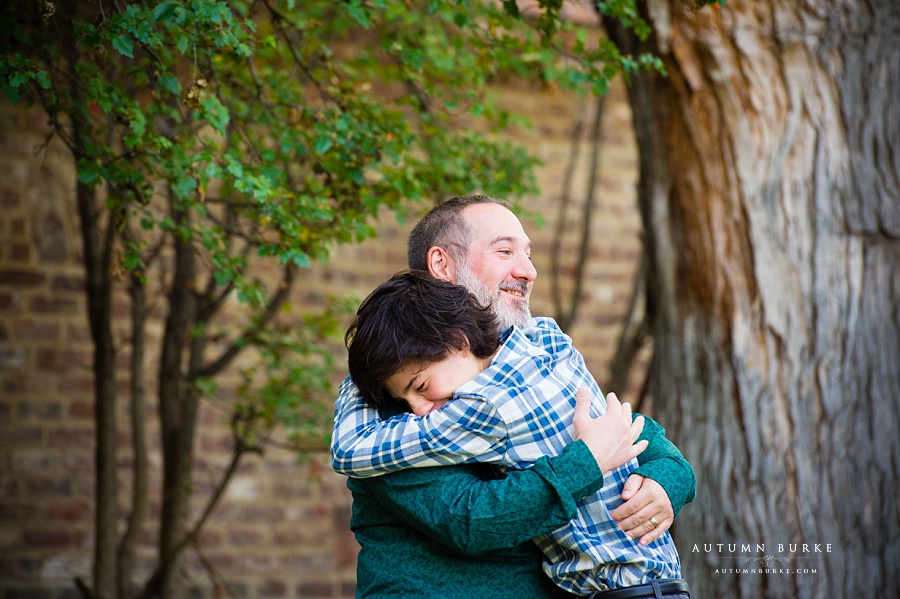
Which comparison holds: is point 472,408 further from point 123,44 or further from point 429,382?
point 123,44

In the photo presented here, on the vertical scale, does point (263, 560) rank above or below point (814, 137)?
below

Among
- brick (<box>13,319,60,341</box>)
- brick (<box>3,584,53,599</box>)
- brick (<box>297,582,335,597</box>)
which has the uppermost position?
brick (<box>13,319,60,341</box>)

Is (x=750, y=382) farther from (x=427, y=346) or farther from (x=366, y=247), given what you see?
(x=366, y=247)

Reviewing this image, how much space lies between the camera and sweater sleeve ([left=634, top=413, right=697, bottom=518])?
2033mm

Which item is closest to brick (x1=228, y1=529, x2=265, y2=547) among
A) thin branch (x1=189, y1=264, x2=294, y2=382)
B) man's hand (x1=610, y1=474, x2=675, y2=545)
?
thin branch (x1=189, y1=264, x2=294, y2=382)

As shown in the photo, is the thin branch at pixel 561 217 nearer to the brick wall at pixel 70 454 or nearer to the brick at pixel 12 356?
the brick wall at pixel 70 454

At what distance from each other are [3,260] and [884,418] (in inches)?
185

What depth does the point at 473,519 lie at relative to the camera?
181 centimetres

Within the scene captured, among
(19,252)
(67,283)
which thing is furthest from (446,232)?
(19,252)

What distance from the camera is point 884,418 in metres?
3.44

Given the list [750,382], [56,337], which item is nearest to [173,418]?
[56,337]

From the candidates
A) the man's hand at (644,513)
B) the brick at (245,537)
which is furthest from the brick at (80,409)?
the man's hand at (644,513)

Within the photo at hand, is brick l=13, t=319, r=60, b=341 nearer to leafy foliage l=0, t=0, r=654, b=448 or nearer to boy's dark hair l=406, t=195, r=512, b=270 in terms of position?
leafy foliage l=0, t=0, r=654, b=448

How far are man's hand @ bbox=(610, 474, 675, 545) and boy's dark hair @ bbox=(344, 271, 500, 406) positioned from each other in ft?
1.47
